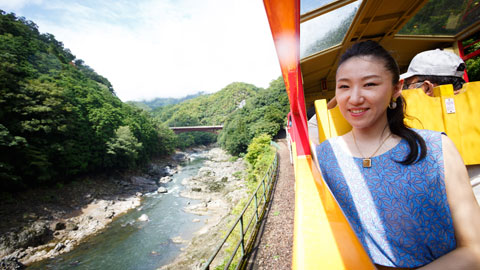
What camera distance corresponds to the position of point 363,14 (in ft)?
9.05

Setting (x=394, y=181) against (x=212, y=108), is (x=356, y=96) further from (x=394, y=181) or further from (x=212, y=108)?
(x=212, y=108)

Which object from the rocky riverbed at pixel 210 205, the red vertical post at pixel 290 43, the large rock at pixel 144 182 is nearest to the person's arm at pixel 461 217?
the red vertical post at pixel 290 43

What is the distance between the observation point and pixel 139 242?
38.8ft

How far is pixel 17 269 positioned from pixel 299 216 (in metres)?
15.4

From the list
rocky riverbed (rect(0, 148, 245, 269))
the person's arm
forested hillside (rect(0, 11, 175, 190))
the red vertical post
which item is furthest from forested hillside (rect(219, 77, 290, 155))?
the person's arm

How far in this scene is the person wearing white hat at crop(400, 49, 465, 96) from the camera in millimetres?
1312

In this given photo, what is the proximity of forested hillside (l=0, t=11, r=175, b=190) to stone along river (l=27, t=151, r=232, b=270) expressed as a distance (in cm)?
791

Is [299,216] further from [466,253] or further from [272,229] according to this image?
[272,229]

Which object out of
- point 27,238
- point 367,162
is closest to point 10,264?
point 27,238

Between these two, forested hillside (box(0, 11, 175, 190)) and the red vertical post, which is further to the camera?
forested hillside (box(0, 11, 175, 190))

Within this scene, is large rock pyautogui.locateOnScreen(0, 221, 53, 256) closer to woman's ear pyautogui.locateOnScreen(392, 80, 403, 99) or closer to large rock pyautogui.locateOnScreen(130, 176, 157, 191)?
large rock pyautogui.locateOnScreen(130, 176, 157, 191)

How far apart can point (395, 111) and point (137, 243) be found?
14.5 m

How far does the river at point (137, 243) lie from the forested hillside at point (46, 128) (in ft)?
26.2

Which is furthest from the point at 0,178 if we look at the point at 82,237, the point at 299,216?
the point at 299,216
